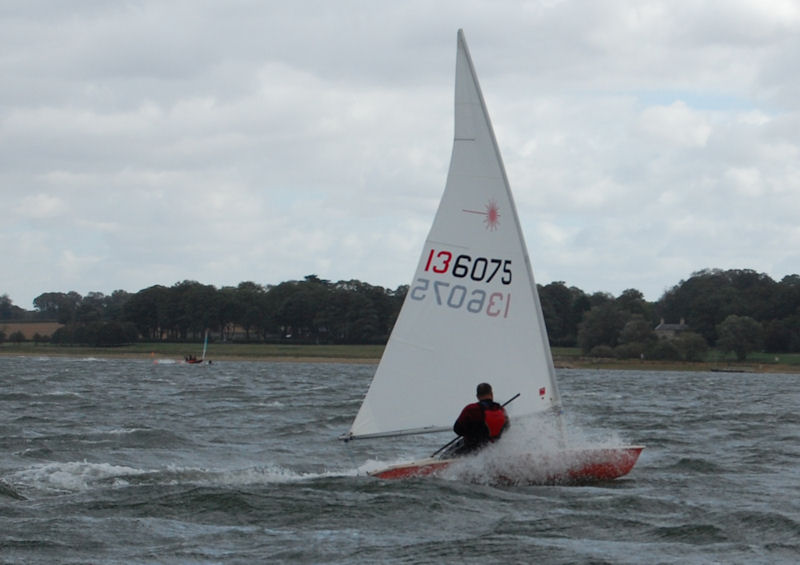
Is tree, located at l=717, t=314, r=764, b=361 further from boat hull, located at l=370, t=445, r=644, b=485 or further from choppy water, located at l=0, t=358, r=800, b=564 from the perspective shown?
boat hull, located at l=370, t=445, r=644, b=485

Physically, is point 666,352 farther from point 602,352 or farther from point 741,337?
point 741,337

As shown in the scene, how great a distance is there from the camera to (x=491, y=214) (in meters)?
14.1

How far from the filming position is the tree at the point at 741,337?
97500 mm

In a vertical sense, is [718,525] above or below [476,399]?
below

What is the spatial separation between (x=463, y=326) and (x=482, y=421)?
49.0 inches

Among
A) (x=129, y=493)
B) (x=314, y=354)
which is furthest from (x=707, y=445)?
(x=314, y=354)

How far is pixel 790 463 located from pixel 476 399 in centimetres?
628

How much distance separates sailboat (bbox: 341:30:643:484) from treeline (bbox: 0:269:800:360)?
85.5 m

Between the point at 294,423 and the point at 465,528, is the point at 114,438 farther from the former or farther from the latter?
the point at 465,528

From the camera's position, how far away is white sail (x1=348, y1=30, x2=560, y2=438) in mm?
14094

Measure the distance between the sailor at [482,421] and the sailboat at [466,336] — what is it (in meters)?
0.26

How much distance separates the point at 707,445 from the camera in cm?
2062

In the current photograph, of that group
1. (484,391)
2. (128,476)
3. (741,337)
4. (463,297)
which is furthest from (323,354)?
(484,391)

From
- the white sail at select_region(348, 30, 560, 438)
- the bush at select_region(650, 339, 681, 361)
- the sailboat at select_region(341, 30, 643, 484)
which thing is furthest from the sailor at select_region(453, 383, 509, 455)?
the bush at select_region(650, 339, 681, 361)
